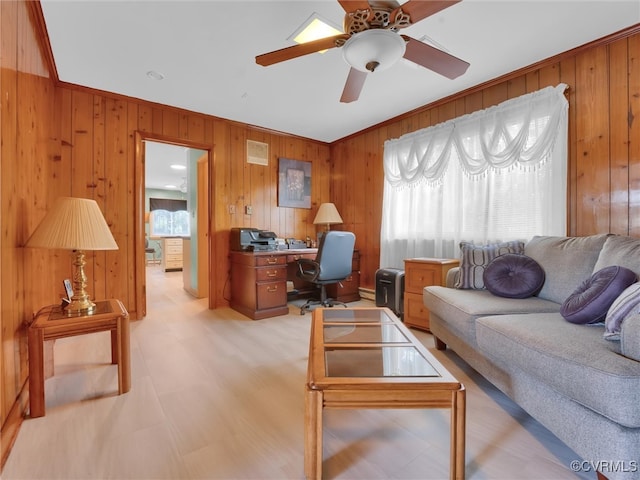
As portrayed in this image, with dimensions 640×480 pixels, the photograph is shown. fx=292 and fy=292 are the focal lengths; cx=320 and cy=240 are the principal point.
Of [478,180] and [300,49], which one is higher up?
[300,49]

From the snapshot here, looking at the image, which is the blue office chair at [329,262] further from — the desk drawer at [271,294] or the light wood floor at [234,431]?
the light wood floor at [234,431]

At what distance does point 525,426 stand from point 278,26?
9.00 feet

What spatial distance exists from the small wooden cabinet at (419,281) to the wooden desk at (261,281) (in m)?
1.30

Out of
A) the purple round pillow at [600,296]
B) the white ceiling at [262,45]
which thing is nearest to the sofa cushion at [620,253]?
the purple round pillow at [600,296]

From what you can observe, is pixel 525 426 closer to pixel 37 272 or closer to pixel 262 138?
pixel 37 272

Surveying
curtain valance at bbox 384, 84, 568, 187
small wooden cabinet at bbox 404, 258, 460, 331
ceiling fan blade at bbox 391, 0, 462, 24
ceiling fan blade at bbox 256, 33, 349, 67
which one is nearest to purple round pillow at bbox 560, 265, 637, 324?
small wooden cabinet at bbox 404, 258, 460, 331

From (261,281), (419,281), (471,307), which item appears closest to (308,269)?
(261,281)

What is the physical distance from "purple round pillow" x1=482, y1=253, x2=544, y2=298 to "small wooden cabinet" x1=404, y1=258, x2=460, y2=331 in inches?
19.4

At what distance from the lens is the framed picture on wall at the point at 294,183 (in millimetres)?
4211

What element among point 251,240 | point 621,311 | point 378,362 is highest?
point 251,240

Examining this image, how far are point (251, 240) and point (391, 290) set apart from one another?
1.75 metres

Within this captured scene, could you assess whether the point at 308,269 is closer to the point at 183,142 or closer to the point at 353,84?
the point at 353,84

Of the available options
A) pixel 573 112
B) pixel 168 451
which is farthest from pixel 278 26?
pixel 168 451

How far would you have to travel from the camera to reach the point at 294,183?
170 inches
